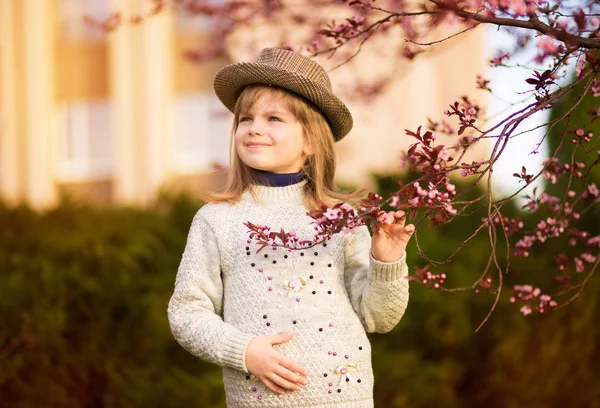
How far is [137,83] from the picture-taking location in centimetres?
1126

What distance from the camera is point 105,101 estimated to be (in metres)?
11.9

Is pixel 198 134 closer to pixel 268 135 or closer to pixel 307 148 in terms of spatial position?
pixel 307 148

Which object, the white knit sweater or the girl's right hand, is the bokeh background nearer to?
the white knit sweater

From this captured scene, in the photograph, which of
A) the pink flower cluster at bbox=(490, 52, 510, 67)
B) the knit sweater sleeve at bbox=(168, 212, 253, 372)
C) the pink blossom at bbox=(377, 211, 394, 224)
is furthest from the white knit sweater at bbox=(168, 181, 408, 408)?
the pink flower cluster at bbox=(490, 52, 510, 67)

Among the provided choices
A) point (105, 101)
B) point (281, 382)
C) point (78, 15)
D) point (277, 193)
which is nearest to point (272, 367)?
point (281, 382)

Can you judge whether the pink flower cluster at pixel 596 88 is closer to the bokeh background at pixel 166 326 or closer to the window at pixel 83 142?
the bokeh background at pixel 166 326

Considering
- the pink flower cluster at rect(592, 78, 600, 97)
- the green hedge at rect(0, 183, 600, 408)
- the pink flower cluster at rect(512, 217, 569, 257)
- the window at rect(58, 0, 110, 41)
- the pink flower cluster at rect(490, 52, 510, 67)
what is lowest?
the green hedge at rect(0, 183, 600, 408)

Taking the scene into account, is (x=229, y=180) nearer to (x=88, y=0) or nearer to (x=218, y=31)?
(x=218, y=31)

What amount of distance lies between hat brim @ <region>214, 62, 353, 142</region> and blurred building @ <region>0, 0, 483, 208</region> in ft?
24.9

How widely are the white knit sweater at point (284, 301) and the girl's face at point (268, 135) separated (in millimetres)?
129

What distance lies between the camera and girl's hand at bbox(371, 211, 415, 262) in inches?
104

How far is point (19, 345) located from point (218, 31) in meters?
2.39

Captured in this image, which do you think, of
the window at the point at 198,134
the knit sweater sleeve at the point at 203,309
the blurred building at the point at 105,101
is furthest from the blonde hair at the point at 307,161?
the window at the point at 198,134

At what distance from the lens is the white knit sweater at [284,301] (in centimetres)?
271
